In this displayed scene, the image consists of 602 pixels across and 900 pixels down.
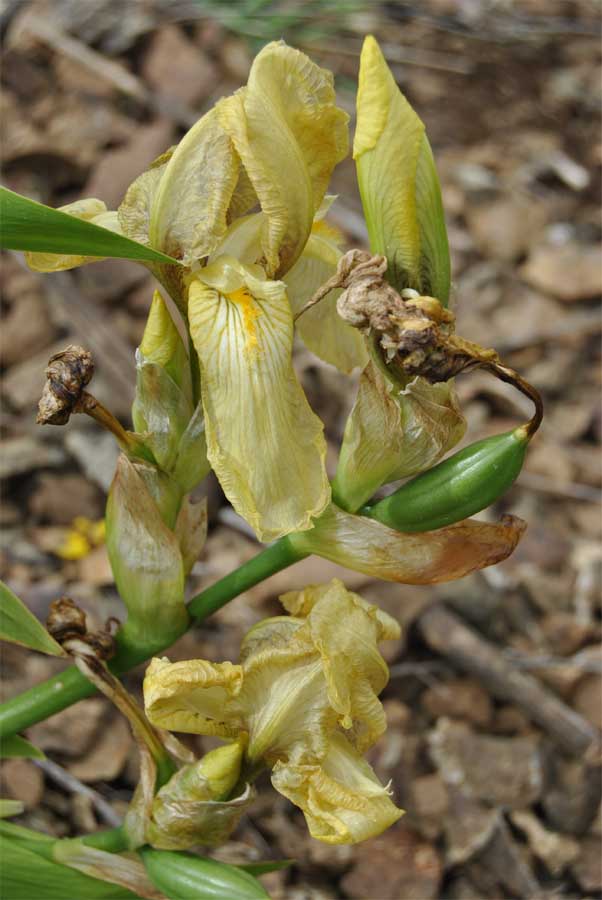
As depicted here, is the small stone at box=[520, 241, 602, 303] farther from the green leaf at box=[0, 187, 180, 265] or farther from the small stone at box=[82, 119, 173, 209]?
the green leaf at box=[0, 187, 180, 265]

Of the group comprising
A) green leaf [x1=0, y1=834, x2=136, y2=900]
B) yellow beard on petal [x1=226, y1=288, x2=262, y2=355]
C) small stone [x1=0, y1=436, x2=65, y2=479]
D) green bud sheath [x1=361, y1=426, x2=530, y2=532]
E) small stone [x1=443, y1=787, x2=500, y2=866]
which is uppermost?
yellow beard on petal [x1=226, y1=288, x2=262, y2=355]

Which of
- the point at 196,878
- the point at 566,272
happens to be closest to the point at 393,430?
the point at 196,878

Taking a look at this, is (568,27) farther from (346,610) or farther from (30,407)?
(346,610)

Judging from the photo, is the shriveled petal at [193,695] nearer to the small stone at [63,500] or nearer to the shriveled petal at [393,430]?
the shriveled petal at [393,430]

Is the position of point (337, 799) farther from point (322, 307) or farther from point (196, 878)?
point (322, 307)

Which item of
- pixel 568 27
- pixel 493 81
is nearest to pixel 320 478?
pixel 493 81

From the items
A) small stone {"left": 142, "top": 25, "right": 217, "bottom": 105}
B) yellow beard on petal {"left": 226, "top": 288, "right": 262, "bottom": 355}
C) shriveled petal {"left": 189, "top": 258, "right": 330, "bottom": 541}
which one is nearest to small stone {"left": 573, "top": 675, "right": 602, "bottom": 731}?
shriveled petal {"left": 189, "top": 258, "right": 330, "bottom": 541}

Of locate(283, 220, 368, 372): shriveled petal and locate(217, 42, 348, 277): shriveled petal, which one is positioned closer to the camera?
locate(217, 42, 348, 277): shriveled petal
